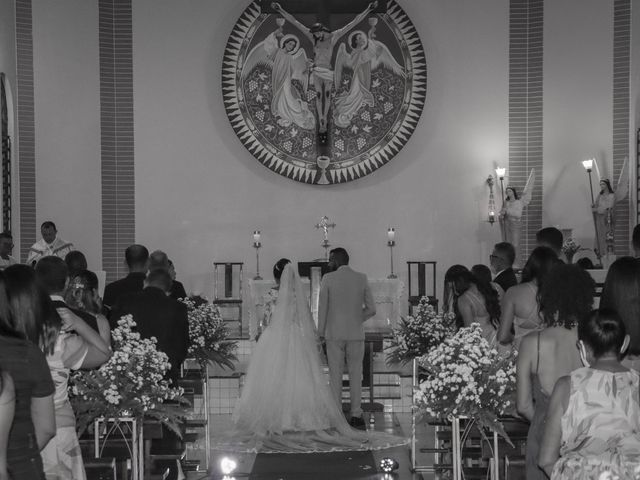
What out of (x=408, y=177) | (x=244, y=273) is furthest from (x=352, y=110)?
(x=244, y=273)

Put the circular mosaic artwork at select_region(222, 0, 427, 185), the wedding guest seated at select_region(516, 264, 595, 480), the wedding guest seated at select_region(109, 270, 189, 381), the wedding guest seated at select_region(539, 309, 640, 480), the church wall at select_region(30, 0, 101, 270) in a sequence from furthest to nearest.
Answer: the circular mosaic artwork at select_region(222, 0, 427, 185), the church wall at select_region(30, 0, 101, 270), the wedding guest seated at select_region(109, 270, 189, 381), the wedding guest seated at select_region(516, 264, 595, 480), the wedding guest seated at select_region(539, 309, 640, 480)

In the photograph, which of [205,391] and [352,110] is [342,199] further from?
[205,391]

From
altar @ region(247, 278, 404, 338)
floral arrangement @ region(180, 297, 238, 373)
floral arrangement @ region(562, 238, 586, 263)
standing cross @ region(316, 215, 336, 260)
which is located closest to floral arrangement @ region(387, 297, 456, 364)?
floral arrangement @ region(180, 297, 238, 373)

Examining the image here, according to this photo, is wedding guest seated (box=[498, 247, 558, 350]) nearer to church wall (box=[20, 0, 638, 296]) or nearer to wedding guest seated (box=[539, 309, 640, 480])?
wedding guest seated (box=[539, 309, 640, 480])

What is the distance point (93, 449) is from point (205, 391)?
260 cm

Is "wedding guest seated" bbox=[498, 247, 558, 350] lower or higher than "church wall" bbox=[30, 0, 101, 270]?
lower

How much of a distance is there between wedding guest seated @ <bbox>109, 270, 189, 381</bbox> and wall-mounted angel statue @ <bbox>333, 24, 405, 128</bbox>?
28.9 ft

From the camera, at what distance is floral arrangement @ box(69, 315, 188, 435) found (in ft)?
20.3

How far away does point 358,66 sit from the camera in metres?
16.2

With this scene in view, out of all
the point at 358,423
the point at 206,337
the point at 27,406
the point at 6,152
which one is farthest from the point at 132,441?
the point at 6,152

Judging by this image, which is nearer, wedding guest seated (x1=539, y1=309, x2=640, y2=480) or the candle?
wedding guest seated (x1=539, y1=309, x2=640, y2=480)

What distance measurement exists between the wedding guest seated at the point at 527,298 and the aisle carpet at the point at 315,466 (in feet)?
8.54

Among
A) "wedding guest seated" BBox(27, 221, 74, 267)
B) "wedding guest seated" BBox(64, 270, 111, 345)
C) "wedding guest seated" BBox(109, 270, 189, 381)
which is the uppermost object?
"wedding guest seated" BBox(27, 221, 74, 267)

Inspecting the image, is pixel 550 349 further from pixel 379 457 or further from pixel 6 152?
pixel 6 152
